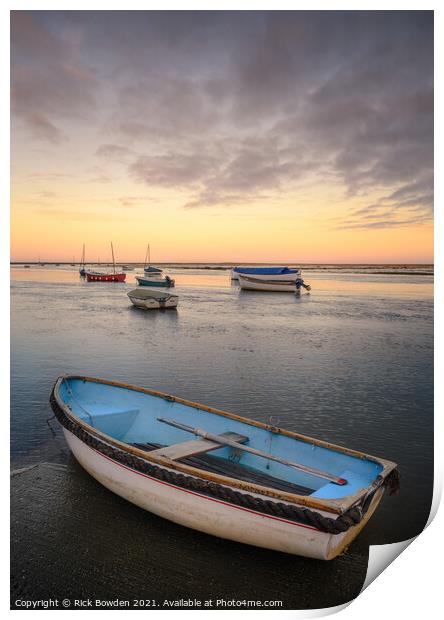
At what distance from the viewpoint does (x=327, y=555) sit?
10.1 feet

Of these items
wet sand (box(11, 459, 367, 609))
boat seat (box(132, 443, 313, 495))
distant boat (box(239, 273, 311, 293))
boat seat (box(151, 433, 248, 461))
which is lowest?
wet sand (box(11, 459, 367, 609))

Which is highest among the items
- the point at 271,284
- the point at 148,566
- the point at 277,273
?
the point at 277,273

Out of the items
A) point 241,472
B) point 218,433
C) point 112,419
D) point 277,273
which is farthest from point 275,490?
point 277,273

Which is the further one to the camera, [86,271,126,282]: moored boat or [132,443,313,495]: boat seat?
[86,271,126,282]: moored boat

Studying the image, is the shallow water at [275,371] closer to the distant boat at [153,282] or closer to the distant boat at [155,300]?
the distant boat at [155,300]

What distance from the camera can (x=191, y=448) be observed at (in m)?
3.96

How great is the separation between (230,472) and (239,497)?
0.89 metres

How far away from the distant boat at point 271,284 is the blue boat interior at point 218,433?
27528 mm

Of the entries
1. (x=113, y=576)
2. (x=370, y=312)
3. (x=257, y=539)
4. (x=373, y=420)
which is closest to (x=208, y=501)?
(x=257, y=539)

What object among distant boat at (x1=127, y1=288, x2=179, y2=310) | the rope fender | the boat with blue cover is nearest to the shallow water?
the boat with blue cover

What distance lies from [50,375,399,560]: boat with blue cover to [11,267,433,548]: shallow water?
0.66 metres

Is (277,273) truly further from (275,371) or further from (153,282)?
(275,371)

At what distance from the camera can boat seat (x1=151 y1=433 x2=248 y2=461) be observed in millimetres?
3798

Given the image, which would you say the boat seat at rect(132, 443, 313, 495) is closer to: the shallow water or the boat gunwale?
the boat gunwale
